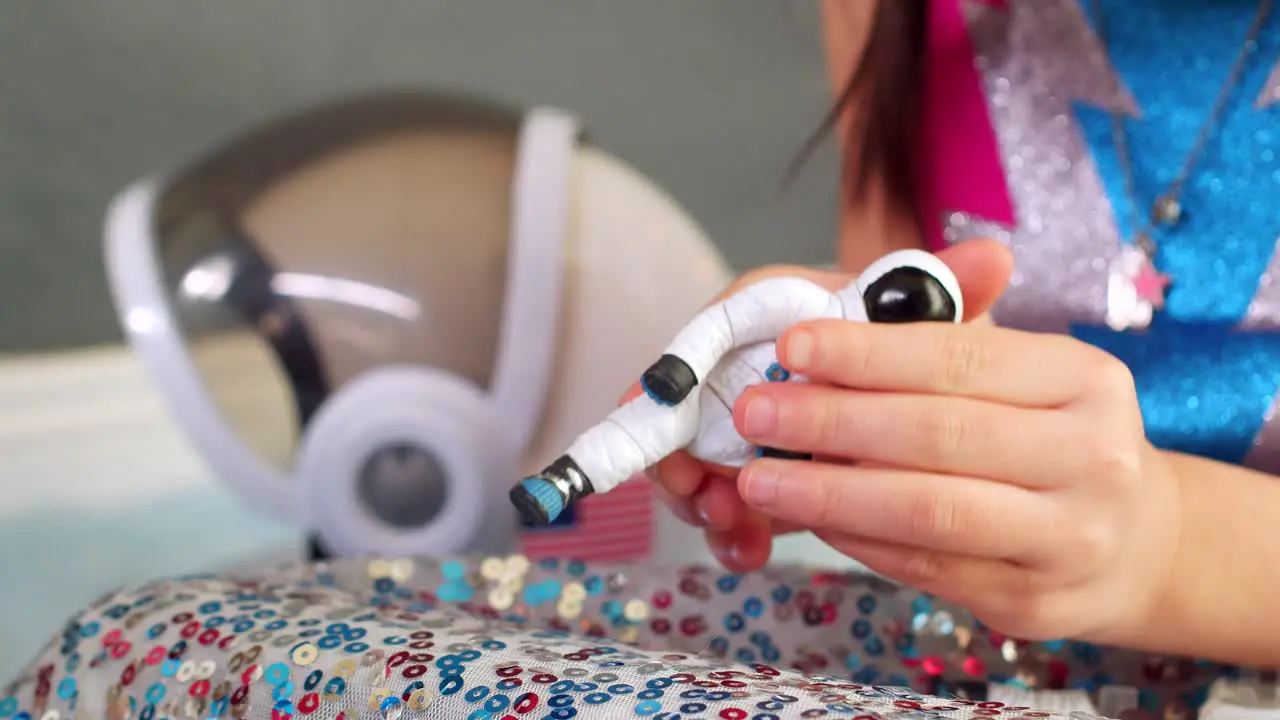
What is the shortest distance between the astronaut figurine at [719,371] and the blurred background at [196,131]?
2.04 feet

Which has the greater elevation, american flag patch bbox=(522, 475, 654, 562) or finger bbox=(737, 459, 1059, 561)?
finger bbox=(737, 459, 1059, 561)

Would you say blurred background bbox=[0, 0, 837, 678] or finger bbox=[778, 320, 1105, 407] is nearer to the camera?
finger bbox=[778, 320, 1105, 407]

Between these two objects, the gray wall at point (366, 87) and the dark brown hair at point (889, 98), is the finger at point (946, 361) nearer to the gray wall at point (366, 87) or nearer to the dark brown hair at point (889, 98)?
the dark brown hair at point (889, 98)

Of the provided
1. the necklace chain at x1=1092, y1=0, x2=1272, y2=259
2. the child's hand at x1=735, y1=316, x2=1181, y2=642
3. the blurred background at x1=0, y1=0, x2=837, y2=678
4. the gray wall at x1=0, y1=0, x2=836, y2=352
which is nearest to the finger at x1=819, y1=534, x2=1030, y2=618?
the child's hand at x1=735, y1=316, x2=1181, y2=642

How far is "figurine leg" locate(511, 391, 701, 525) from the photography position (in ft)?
0.89

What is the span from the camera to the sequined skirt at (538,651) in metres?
0.26

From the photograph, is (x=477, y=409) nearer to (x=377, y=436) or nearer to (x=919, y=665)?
(x=377, y=436)

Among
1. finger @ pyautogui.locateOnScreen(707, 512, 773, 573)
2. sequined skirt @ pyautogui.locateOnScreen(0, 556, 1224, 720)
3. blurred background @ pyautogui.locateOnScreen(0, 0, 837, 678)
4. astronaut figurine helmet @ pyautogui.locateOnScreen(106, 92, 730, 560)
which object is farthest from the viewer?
blurred background @ pyautogui.locateOnScreen(0, 0, 837, 678)

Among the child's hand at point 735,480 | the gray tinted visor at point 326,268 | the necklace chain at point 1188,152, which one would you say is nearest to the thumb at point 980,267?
the child's hand at point 735,480

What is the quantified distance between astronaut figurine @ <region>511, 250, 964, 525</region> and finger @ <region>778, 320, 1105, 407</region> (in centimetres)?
1

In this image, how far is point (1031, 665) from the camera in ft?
1.19

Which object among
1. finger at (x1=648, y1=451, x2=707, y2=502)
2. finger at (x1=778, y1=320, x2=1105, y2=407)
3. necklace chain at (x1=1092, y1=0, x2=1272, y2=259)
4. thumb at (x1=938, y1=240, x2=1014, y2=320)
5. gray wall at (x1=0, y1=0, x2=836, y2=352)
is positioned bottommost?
finger at (x1=648, y1=451, x2=707, y2=502)

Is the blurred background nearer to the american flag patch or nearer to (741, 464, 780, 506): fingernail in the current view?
the american flag patch

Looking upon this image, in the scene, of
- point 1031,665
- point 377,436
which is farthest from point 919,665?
point 377,436
